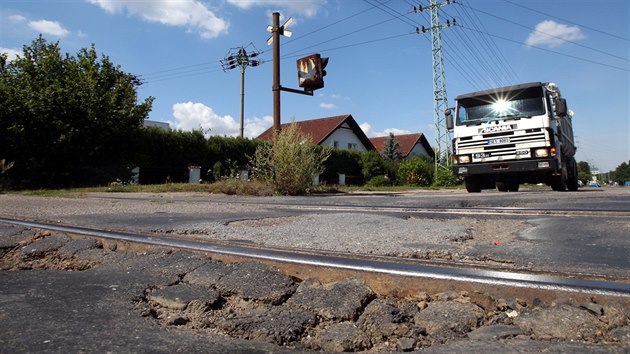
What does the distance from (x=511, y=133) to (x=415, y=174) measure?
60.6 ft

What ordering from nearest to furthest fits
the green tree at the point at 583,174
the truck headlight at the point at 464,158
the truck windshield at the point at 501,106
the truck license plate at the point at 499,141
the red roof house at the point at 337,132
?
the truck windshield at the point at 501,106 < the truck license plate at the point at 499,141 < the truck headlight at the point at 464,158 < the red roof house at the point at 337,132 < the green tree at the point at 583,174

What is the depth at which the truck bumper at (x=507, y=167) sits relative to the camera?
1049 centimetres

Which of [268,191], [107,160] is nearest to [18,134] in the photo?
[107,160]

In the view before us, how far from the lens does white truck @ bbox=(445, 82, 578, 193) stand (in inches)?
416

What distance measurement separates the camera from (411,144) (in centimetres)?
4994

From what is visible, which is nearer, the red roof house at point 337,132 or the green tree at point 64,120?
the green tree at point 64,120

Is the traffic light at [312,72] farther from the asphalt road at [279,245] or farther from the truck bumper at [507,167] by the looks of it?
the asphalt road at [279,245]

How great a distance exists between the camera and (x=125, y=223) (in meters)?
4.77

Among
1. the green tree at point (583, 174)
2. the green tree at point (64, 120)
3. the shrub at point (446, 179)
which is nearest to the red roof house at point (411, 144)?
the shrub at point (446, 179)

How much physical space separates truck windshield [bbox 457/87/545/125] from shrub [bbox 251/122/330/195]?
158 inches

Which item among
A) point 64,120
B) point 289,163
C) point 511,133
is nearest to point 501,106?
point 511,133

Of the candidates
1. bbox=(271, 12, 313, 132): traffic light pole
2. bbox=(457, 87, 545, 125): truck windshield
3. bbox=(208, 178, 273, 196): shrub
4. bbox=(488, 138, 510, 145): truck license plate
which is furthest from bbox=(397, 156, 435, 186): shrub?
bbox=(208, 178, 273, 196): shrub

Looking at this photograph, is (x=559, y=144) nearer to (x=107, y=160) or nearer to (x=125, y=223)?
(x=125, y=223)

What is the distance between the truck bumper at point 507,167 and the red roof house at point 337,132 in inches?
1040
